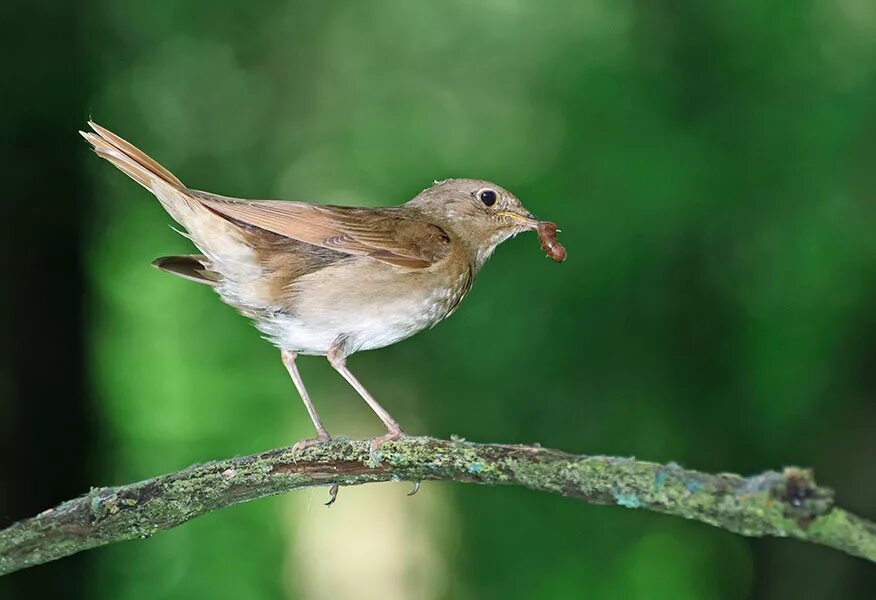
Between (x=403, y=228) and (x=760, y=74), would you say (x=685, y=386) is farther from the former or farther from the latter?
(x=403, y=228)

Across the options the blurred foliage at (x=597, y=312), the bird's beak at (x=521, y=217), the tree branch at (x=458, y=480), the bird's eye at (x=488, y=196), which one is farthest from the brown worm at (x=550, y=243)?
the blurred foliage at (x=597, y=312)

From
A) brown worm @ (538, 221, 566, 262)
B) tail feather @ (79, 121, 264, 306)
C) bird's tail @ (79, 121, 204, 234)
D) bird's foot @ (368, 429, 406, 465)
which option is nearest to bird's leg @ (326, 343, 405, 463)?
bird's foot @ (368, 429, 406, 465)

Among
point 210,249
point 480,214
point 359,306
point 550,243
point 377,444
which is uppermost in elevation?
point 480,214

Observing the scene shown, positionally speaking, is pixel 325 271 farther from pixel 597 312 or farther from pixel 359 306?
pixel 597 312

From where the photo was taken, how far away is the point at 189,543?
8.60m

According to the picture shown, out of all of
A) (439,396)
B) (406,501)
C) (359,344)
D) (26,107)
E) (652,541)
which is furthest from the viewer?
(406,501)

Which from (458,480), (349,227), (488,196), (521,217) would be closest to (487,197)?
(488,196)

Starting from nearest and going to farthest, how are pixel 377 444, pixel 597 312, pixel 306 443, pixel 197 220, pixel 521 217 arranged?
1. pixel 377 444
2. pixel 306 443
3. pixel 197 220
4. pixel 521 217
5. pixel 597 312

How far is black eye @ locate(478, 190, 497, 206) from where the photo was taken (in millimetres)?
4668

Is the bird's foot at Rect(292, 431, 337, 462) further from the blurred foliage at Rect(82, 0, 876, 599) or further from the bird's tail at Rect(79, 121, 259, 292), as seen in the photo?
the blurred foliage at Rect(82, 0, 876, 599)

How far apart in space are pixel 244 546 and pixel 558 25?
5.42 m

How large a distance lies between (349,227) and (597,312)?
4.65 meters

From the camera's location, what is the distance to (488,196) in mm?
4672

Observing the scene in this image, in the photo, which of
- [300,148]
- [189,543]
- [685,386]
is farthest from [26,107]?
[685,386]
